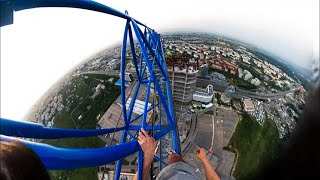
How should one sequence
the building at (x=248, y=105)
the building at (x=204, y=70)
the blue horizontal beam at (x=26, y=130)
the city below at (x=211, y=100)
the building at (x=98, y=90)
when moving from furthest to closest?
1. the building at (x=98, y=90)
2. the building at (x=204, y=70)
3. the building at (x=248, y=105)
4. the city below at (x=211, y=100)
5. the blue horizontal beam at (x=26, y=130)

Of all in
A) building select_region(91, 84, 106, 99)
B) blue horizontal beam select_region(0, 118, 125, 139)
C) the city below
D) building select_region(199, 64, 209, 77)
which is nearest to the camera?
blue horizontal beam select_region(0, 118, 125, 139)

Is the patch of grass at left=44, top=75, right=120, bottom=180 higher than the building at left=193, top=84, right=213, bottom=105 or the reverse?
the reverse

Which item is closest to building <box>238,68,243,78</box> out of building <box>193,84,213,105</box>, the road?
the road

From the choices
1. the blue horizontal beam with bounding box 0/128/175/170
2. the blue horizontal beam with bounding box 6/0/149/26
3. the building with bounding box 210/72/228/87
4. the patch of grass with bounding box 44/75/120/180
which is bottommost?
the patch of grass with bounding box 44/75/120/180

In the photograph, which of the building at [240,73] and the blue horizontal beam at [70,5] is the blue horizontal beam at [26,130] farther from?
the building at [240,73]

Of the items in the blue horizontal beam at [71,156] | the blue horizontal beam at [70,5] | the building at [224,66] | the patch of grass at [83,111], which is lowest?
the patch of grass at [83,111]

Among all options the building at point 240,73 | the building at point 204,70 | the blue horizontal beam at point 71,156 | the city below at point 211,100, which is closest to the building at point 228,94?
the city below at point 211,100

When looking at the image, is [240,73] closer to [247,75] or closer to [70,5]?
[247,75]

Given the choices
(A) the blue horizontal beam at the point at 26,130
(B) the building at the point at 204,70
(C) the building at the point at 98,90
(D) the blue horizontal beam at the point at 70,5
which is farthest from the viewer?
(C) the building at the point at 98,90

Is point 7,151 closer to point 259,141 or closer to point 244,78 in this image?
point 259,141

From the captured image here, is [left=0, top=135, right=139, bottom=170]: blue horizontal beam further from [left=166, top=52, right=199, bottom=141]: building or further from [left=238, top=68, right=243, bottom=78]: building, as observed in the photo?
[left=238, top=68, right=243, bottom=78]: building

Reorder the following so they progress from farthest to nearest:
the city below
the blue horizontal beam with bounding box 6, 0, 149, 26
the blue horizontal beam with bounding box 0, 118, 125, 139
Answer: the city below < the blue horizontal beam with bounding box 6, 0, 149, 26 < the blue horizontal beam with bounding box 0, 118, 125, 139

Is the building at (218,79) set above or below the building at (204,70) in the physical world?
below
